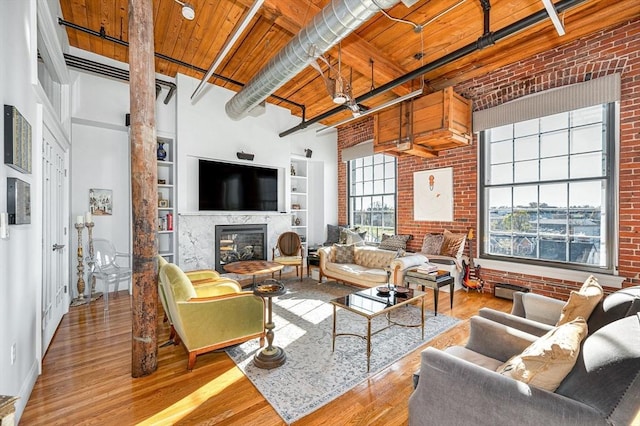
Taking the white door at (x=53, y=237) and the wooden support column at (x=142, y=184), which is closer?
the wooden support column at (x=142, y=184)

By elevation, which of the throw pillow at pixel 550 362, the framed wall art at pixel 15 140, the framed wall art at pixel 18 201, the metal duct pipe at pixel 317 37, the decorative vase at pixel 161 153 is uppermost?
the metal duct pipe at pixel 317 37

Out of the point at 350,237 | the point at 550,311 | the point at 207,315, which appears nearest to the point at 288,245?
the point at 350,237

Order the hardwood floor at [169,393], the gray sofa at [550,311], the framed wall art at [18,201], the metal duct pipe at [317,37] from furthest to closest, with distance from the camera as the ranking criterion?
the metal duct pipe at [317,37]
the hardwood floor at [169,393]
the framed wall art at [18,201]
the gray sofa at [550,311]

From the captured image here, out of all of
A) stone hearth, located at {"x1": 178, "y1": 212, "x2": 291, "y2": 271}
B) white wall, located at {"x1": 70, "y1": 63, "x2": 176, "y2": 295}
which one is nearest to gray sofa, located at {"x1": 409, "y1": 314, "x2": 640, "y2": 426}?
stone hearth, located at {"x1": 178, "y1": 212, "x2": 291, "y2": 271}

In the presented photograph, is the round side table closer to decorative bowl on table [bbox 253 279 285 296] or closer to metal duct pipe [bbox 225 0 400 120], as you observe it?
decorative bowl on table [bbox 253 279 285 296]

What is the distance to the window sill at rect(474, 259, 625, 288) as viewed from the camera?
3521 mm

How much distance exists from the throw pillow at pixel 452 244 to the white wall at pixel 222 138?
333 cm

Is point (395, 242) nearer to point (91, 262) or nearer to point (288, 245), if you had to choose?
point (288, 245)

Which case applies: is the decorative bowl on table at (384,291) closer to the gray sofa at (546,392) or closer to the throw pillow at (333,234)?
the gray sofa at (546,392)

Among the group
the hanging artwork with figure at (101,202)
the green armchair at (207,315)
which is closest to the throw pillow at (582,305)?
the green armchair at (207,315)

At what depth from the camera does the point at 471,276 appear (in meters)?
4.78

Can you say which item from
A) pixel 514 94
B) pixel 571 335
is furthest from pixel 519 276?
pixel 571 335

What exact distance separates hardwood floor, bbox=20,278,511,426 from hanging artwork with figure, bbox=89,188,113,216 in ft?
7.59

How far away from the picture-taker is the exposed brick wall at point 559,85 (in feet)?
11.2
